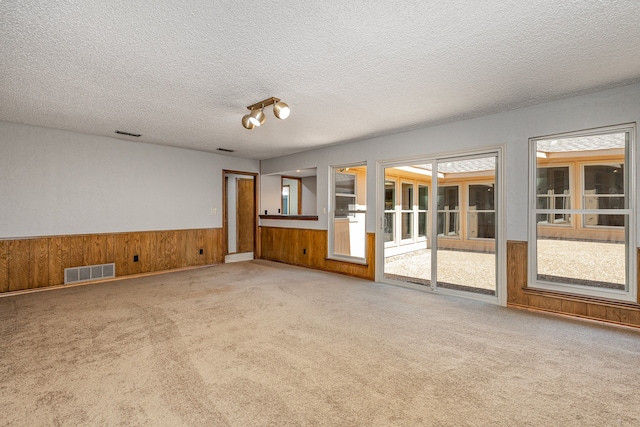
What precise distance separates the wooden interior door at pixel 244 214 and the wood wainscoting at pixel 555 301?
5.79 m

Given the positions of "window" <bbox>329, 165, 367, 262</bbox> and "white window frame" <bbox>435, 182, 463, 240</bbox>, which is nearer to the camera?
"white window frame" <bbox>435, 182, 463, 240</bbox>

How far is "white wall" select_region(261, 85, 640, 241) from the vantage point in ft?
10.1

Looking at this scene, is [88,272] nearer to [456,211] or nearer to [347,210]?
[347,210]

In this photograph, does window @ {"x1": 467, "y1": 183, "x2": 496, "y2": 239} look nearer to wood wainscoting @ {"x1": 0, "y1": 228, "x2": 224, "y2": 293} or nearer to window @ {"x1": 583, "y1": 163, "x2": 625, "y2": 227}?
window @ {"x1": 583, "y1": 163, "x2": 625, "y2": 227}

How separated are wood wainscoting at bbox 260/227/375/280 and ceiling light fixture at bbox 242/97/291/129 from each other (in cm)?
269

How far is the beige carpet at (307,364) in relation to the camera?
1733 mm

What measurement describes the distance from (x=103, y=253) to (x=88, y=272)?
353mm

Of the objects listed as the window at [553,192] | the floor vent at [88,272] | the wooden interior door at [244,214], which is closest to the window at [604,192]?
the window at [553,192]

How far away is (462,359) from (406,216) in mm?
4072

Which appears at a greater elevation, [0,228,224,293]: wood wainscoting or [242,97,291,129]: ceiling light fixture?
[242,97,291,129]: ceiling light fixture

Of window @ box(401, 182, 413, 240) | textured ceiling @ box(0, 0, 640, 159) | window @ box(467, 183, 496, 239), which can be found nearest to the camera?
textured ceiling @ box(0, 0, 640, 159)

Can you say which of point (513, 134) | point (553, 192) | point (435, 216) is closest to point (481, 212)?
point (435, 216)

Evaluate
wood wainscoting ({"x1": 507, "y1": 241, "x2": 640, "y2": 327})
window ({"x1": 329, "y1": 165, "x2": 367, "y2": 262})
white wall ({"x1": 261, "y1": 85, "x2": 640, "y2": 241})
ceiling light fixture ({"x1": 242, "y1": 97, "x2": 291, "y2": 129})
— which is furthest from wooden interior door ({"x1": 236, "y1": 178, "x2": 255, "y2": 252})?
wood wainscoting ({"x1": 507, "y1": 241, "x2": 640, "y2": 327})

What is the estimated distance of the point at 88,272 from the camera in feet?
15.9
